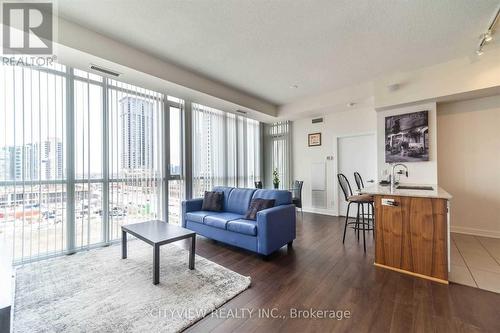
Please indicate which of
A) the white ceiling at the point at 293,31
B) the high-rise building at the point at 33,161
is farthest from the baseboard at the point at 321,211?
the high-rise building at the point at 33,161

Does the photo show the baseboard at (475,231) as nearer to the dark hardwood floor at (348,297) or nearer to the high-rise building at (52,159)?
the dark hardwood floor at (348,297)

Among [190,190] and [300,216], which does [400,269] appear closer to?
[300,216]

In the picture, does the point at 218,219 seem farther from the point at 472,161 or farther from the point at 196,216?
Answer: the point at 472,161

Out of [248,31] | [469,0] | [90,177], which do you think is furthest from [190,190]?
A: [469,0]

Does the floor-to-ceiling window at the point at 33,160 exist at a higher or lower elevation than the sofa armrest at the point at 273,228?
higher

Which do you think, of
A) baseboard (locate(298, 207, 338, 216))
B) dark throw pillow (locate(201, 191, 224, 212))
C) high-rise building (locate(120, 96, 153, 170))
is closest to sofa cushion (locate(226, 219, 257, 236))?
dark throw pillow (locate(201, 191, 224, 212))

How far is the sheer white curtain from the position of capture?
4809 millimetres

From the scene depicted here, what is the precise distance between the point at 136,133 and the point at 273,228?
292 centimetres

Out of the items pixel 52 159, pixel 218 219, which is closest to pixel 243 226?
pixel 218 219

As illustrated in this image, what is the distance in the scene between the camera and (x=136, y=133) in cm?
378

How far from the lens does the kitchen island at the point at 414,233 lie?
2258 millimetres

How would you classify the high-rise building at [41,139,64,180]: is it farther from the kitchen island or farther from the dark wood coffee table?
the kitchen island

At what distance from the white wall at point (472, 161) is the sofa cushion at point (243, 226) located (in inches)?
153

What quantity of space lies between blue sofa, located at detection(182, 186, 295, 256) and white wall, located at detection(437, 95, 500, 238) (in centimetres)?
328
